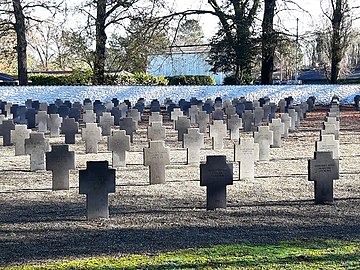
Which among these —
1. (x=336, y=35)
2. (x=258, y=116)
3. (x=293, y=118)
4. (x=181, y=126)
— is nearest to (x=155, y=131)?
(x=181, y=126)

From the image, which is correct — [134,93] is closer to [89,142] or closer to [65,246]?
[89,142]

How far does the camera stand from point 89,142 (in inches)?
616

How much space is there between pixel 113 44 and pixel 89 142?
23385mm

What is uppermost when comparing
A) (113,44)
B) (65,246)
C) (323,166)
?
(113,44)

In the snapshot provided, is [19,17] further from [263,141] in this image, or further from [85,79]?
[263,141]

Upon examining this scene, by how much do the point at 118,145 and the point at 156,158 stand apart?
7.52 ft

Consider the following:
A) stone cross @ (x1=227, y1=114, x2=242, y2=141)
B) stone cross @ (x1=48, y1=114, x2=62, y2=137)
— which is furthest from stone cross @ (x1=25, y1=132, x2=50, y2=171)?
stone cross @ (x1=227, y1=114, x2=242, y2=141)

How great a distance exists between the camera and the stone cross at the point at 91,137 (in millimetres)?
15617

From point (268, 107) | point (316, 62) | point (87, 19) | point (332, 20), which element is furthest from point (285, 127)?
point (316, 62)

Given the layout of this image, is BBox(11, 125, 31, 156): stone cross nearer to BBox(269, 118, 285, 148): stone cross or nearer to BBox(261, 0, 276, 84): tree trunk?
BBox(269, 118, 285, 148): stone cross

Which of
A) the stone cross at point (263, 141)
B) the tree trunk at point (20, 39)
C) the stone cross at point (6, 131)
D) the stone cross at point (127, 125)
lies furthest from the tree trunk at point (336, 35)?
the stone cross at point (263, 141)

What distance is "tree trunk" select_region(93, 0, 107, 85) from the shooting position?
122ft

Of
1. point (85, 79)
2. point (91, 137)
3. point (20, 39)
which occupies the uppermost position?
point (20, 39)

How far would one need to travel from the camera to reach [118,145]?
13.3 m
